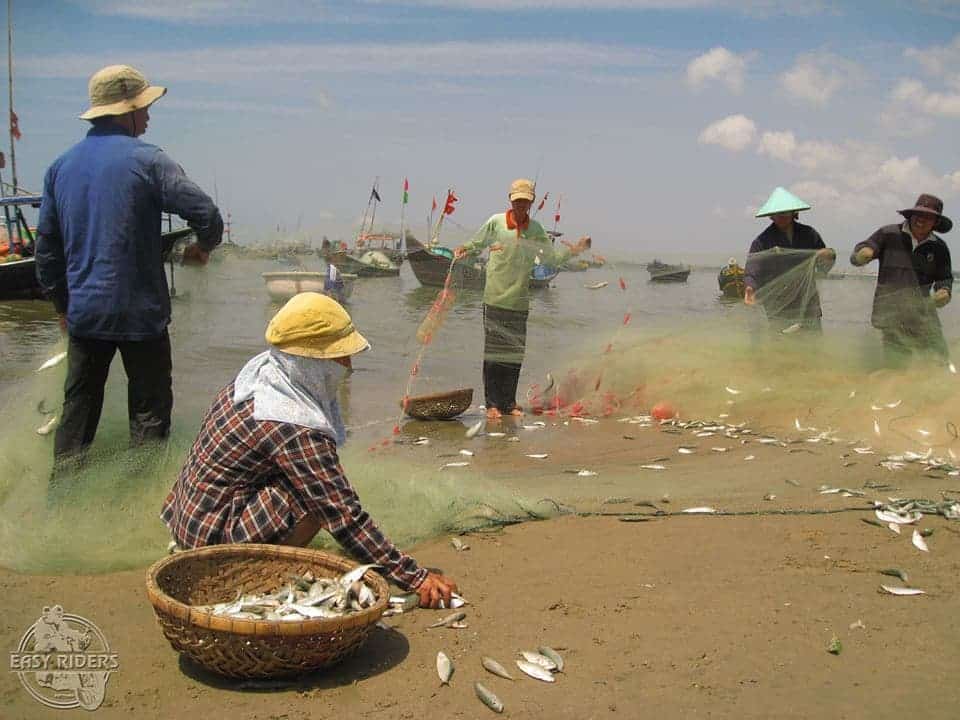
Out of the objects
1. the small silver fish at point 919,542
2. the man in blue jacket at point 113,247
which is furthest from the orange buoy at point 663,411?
the man in blue jacket at point 113,247

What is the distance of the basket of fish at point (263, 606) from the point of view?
262 centimetres

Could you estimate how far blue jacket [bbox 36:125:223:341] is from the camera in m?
4.12

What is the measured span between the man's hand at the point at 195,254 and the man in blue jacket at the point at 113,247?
0.14 metres

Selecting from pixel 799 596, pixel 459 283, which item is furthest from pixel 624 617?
pixel 459 283

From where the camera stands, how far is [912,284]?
6.79 metres

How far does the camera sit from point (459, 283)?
770 centimetres

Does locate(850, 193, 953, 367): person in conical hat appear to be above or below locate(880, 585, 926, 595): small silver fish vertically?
above

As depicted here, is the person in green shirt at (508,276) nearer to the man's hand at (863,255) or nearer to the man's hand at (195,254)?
the man's hand at (863,255)

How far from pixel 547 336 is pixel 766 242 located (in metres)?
2.09

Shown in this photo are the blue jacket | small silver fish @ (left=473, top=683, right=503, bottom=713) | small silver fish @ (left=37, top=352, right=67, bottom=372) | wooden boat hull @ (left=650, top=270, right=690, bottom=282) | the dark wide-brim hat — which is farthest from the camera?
wooden boat hull @ (left=650, top=270, right=690, bottom=282)

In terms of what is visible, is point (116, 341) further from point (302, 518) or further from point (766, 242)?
point (766, 242)

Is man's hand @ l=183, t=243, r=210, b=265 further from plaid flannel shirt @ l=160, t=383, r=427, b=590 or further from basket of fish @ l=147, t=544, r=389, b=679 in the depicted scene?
basket of fish @ l=147, t=544, r=389, b=679

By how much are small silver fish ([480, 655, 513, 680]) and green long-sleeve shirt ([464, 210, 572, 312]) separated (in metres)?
4.90

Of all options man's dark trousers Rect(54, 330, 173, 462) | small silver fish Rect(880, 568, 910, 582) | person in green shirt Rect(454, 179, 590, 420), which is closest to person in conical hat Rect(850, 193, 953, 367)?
person in green shirt Rect(454, 179, 590, 420)
